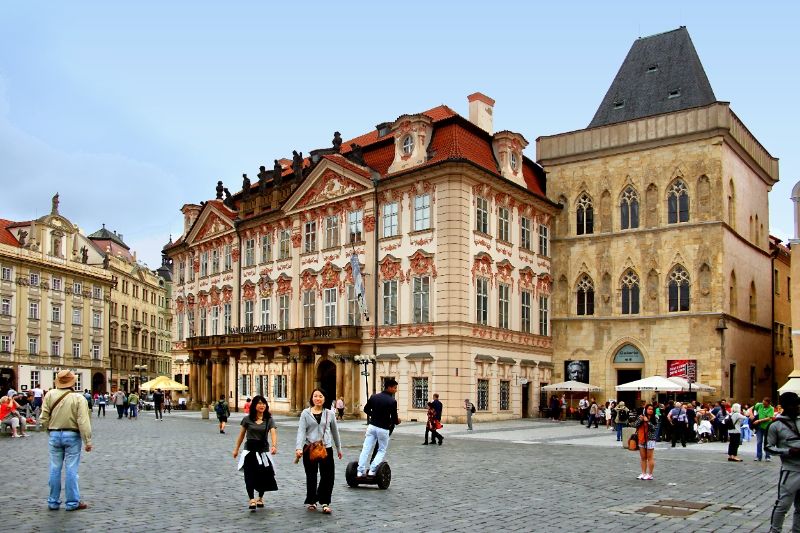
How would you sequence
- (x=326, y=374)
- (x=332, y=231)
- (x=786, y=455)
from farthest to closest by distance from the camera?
(x=332, y=231) < (x=326, y=374) < (x=786, y=455)

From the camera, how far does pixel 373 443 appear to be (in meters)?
14.9

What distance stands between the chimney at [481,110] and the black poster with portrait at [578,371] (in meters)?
13.6

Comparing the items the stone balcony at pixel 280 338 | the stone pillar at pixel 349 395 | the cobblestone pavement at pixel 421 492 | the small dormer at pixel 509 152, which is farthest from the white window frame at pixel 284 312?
the cobblestone pavement at pixel 421 492

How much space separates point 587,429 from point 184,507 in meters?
27.3

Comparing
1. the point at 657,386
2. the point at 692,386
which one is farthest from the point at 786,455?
the point at 692,386

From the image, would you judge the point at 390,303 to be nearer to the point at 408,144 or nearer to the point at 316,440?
the point at 408,144

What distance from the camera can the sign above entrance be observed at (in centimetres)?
4438

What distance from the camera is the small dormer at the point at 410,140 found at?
42344 millimetres

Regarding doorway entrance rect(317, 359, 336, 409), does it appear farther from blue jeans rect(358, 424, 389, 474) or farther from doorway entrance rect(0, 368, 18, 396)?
doorway entrance rect(0, 368, 18, 396)

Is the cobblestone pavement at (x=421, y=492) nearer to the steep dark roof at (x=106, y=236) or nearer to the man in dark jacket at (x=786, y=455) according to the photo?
the man in dark jacket at (x=786, y=455)

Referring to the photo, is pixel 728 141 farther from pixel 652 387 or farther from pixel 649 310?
pixel 652 387

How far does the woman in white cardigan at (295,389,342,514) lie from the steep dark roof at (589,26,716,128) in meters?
37.0

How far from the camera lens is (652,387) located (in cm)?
3491

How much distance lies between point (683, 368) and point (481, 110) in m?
17.6
